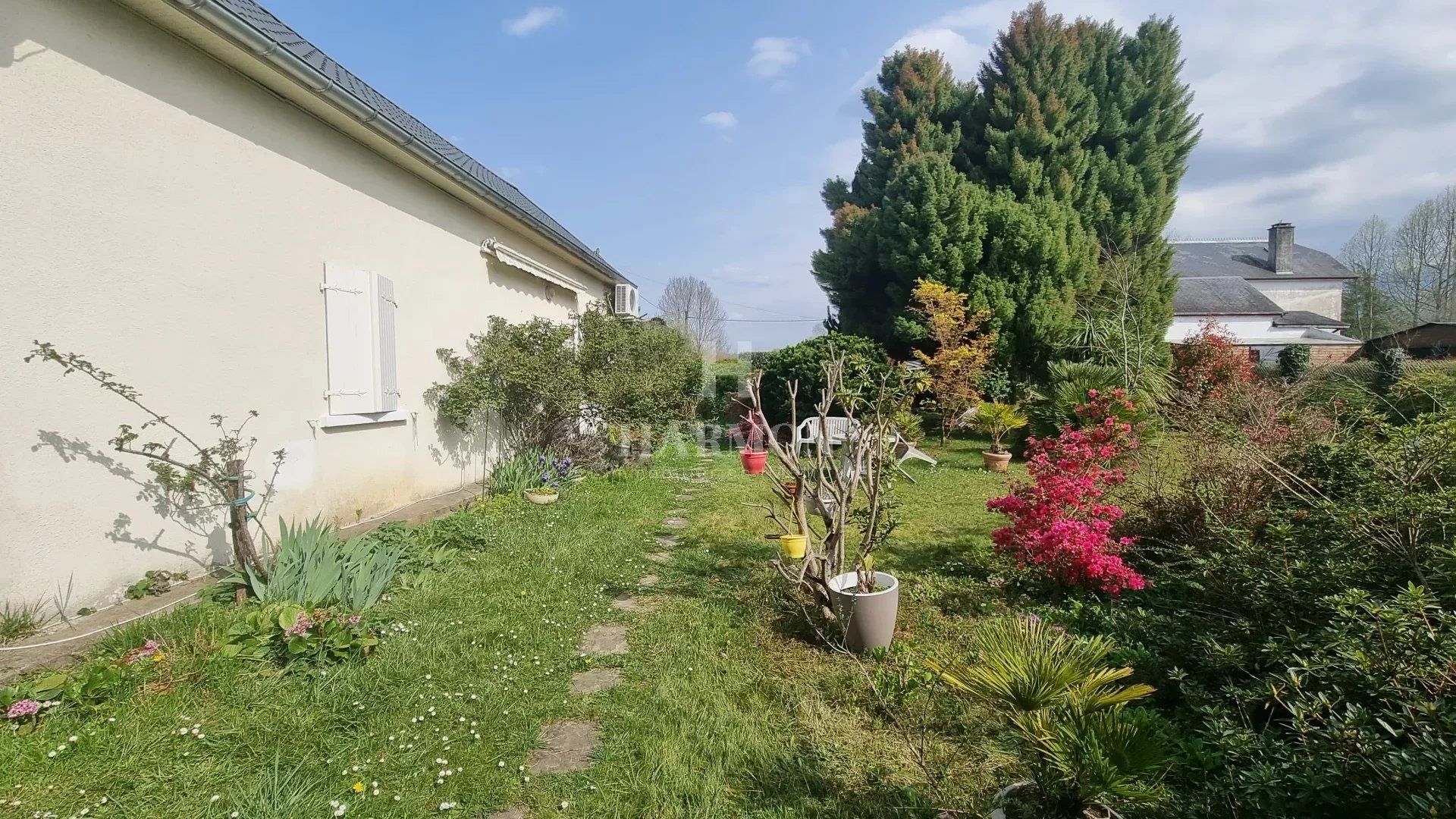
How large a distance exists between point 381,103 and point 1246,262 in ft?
133

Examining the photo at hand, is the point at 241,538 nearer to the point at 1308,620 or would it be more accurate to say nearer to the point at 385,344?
the point at 385,344

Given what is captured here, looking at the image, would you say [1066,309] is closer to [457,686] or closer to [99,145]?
[457,686]

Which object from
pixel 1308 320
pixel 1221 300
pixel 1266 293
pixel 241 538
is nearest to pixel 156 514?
pixel 241 538

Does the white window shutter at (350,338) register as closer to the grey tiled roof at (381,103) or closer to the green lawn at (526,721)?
the grey tiled roof at (381,103)

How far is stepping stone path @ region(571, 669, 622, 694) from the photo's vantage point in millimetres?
3428

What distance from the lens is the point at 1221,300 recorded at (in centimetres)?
2445

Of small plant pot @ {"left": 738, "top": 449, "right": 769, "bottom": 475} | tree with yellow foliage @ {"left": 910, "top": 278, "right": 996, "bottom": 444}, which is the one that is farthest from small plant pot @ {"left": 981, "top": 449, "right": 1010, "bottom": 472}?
small plant pot @ {"left": 738, "top": 449, "right": 769, "bottom": 475}

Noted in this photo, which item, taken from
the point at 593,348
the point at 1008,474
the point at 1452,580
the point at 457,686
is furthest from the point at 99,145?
the point at 1008,474

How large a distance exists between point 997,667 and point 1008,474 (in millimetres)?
8871

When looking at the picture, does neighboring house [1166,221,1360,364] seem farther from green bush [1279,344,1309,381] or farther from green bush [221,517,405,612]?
green bush [221,517,405,612]

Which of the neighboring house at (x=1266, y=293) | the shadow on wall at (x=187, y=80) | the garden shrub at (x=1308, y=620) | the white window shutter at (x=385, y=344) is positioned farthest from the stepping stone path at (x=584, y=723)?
the neighboring house at (x=1266, y=293)

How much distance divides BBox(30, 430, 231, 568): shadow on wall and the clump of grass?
0.51 m

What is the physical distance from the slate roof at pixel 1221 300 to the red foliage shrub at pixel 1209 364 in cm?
1179

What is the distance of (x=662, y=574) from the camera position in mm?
5316
